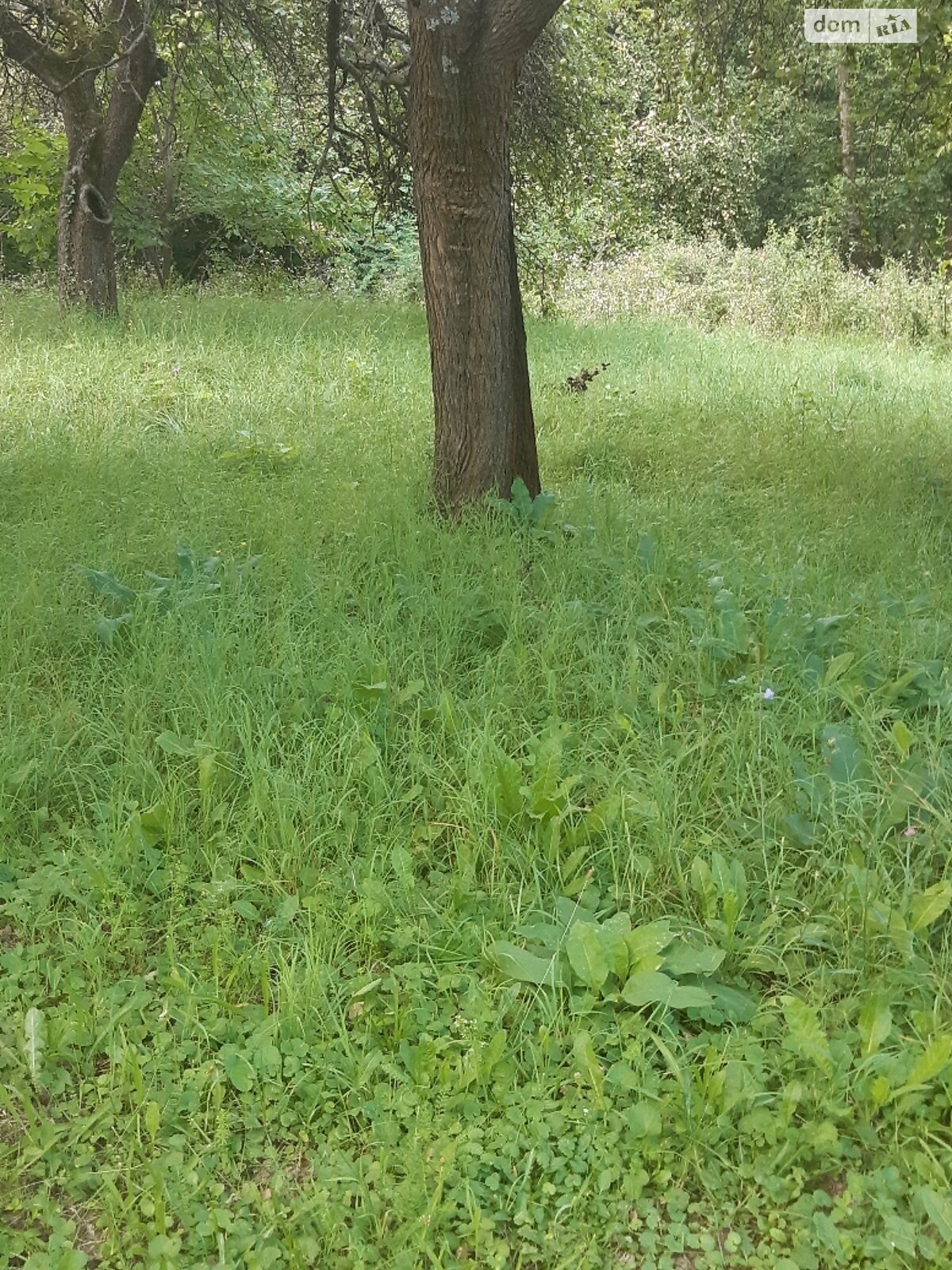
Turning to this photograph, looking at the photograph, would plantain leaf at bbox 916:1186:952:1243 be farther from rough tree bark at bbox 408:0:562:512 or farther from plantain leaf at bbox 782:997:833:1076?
rough tree bark at bbox 408:0:562:512

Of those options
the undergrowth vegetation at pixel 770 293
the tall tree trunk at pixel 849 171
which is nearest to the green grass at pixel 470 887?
the undergrowth vegetation at pixel 770 293

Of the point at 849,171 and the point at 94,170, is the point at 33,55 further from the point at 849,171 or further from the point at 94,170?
the point at 849,171

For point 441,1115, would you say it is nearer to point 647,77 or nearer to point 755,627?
point 755,627

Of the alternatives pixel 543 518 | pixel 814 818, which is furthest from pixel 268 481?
pixel 814 818

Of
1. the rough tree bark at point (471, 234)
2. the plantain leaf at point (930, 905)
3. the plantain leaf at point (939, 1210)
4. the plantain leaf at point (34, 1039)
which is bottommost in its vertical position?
the plantain leaf at point (939, 1210)

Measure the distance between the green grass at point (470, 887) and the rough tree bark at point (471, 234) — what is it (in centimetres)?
38

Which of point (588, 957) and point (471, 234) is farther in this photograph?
point (471, 234)

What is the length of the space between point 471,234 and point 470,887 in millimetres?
3087

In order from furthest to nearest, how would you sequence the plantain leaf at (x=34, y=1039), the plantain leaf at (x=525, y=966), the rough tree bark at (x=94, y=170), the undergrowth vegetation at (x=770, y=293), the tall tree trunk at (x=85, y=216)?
the undergrowth vegetation at (x=770, y=293) < the tall tree trunk at (x=85, y=216) < the rough tree bark at (x=94, y=170) < the plantain leaf at (x=525, y=966) < the plantain leaf at (x=34, y=1039)

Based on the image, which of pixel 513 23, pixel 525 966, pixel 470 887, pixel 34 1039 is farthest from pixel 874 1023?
pixel 513 23

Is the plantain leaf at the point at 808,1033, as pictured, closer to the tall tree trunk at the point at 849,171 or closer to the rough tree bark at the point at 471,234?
the rough tree bark at the point at 471,234

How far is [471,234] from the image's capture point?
14.2 feet

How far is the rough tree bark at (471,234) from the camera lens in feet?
13.2

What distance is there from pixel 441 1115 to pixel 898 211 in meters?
24.5
